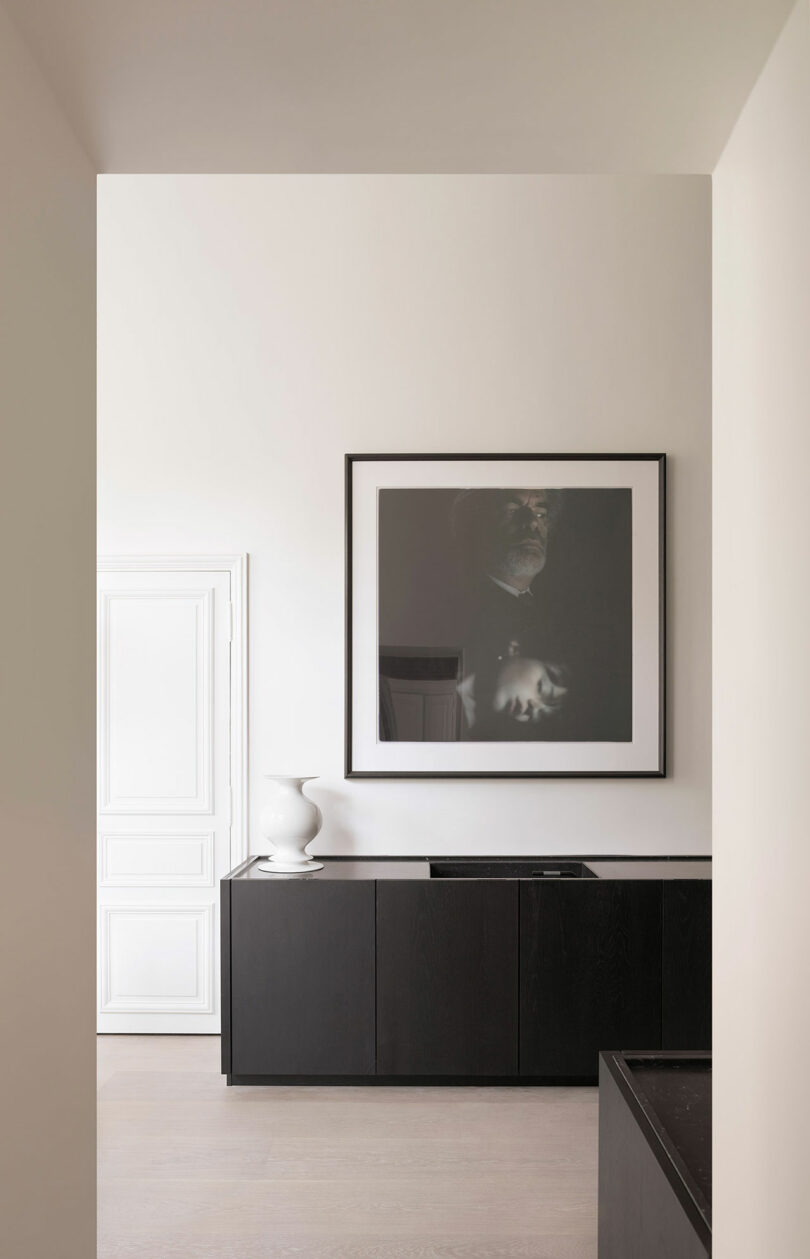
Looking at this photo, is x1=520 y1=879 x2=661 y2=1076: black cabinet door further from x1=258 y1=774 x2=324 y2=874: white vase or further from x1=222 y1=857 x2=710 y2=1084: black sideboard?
x1=258 y1=774 x2=324 y2=874: white vase

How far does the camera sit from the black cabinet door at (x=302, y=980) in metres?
3.78

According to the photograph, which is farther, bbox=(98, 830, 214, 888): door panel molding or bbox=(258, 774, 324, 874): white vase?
bbox=(98, 830, 214, 888): door panel molding

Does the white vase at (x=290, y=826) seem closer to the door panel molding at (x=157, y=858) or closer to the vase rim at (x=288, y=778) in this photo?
the vase rim at (x=288, y=778)

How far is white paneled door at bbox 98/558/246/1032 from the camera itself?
4371 mm

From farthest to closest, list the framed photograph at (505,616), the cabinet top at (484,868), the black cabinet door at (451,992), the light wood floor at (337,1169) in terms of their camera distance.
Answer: the framed photograph at (505,616), the cabinet top at (484,868), the black cabinet door at (451,992), the light wood floor at (337,1169)

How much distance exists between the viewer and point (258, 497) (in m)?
4.40

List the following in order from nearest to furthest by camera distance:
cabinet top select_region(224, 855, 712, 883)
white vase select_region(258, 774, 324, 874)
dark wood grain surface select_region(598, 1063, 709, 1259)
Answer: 1. dark wood grain surface select_region(598, 1063, 709, 1259)
2. cabinet top select_region(224, 855, 712, 883)
3. white vase select_region(258, 774, 324, 874)

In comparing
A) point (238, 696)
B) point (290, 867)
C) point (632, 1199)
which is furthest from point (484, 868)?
point (632, 1199)
